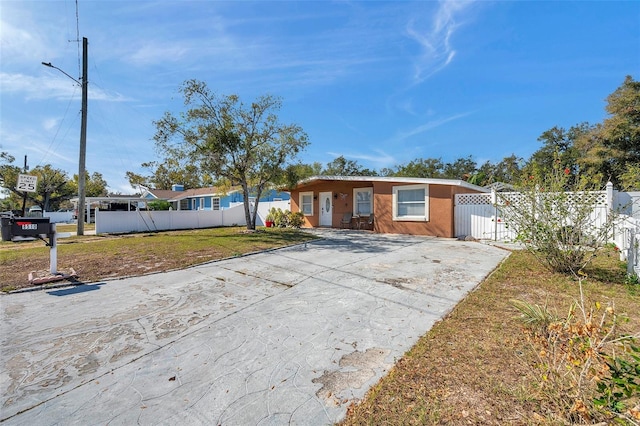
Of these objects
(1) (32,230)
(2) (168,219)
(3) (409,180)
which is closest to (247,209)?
(2) (168,219)

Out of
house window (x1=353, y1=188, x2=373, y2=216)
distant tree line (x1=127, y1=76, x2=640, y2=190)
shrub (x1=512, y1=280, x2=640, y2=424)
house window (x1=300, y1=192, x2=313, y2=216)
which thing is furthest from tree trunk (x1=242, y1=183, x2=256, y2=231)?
shrub (x1=512, y1=280, x2=640, y2=424)

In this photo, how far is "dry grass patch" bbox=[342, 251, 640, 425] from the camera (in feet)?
6.90

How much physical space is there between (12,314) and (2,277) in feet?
9.40

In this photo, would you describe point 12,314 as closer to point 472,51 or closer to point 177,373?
point 177,373

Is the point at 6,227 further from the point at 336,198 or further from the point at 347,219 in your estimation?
the point at 336,198

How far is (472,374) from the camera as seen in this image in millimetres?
2602

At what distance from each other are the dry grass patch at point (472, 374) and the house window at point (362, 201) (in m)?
10.8

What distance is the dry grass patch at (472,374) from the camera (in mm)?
2104

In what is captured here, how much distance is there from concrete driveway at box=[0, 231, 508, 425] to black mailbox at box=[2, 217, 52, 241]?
1.38m

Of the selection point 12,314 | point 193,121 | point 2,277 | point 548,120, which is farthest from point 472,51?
point 548,120

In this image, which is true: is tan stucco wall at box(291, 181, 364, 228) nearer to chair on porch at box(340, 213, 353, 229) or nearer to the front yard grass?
chair on porch at box(340, 213, 353, 229)

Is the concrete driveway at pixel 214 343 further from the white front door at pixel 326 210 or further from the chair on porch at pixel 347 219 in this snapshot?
the white front door at pixel 326 210

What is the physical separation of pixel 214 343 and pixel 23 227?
209 inches

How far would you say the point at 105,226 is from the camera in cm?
1566
